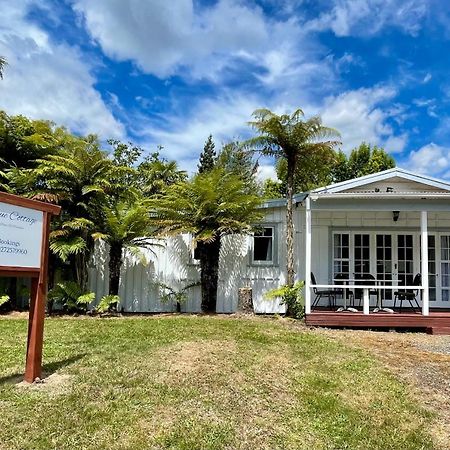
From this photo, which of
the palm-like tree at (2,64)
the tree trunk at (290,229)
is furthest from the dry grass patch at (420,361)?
the palm-like tree at (2,64)

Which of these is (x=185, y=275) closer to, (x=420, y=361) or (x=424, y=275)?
(x=424, y=275)

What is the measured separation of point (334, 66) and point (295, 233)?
7.98 metres

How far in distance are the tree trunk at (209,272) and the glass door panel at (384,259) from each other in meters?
4.55

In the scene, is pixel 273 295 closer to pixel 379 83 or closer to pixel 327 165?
pixel 327 165

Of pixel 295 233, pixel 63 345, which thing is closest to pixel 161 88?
pixel 295 233

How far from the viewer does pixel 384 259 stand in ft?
38.8

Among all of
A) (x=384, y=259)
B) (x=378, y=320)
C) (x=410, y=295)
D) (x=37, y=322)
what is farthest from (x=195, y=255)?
(x=37, y=322)

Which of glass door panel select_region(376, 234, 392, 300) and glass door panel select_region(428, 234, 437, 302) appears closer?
glass door panel select_region(428, 234, 437, 302)

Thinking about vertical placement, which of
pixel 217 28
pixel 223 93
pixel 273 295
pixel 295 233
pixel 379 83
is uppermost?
pixel 379 83

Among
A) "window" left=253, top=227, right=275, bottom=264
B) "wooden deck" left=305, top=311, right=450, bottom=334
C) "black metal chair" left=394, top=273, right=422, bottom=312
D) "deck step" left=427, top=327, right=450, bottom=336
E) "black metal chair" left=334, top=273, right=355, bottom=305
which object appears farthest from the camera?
"window" left=253, top=227, right=275, bottom=264

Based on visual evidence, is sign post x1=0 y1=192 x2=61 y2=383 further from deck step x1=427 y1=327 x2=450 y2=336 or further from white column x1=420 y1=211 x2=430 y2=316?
deck step x1=427 y1=327 x2=450 y2=336

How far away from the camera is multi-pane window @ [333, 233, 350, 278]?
39.1ft

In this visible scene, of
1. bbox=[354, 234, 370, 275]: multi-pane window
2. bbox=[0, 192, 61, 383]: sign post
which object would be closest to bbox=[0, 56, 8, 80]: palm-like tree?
bbox=[0, 192, 61, 383]: sign post

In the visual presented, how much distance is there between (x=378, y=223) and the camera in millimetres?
11852
